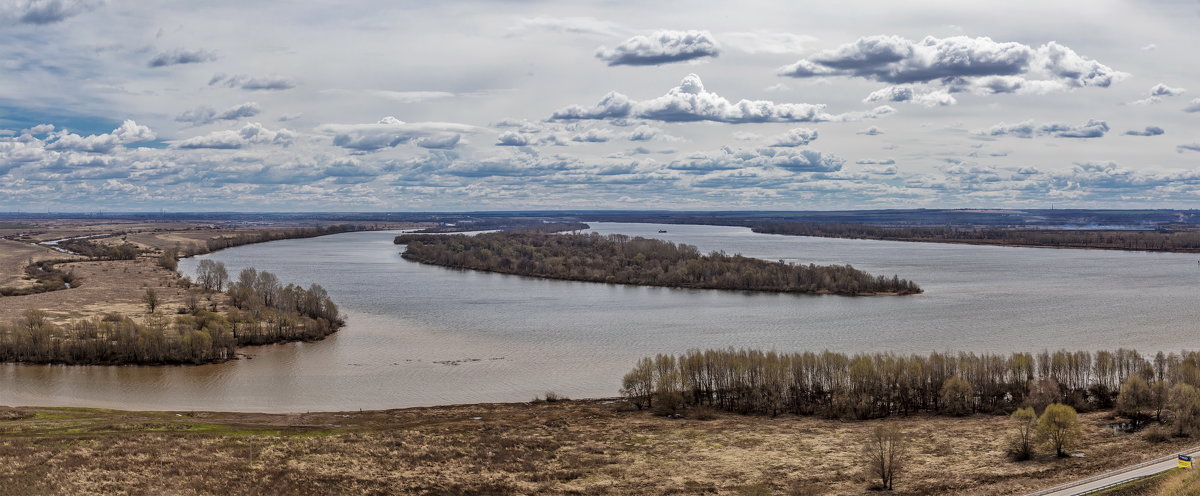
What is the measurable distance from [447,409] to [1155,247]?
167m

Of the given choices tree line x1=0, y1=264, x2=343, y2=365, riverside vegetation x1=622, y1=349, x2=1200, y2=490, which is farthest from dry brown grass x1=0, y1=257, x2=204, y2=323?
riverside vegetation x1=622, y1=349, x2=1200, y2=490

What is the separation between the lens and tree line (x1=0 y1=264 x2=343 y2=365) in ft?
160

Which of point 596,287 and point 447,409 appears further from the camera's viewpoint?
point 596,287

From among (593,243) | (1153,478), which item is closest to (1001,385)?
(1153,478)

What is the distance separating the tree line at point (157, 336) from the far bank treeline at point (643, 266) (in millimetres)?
47552

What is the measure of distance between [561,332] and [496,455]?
29.7 metres

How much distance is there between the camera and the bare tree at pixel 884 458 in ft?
85.9

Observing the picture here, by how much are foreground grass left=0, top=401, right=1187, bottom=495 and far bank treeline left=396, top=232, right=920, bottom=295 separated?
55144mm

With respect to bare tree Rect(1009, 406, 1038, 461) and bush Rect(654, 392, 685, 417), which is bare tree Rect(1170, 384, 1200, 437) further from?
bush Rect(654, 392, 685, 417)

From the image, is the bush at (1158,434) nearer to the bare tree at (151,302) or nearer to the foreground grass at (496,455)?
the foreground grass at (496,455)

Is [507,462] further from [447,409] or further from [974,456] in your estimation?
[974,456]

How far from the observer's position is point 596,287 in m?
97.1

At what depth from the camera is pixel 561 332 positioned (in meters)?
59.5

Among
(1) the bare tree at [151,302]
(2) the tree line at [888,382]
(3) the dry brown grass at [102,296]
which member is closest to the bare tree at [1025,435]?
(2) the tree line at [888,382]
